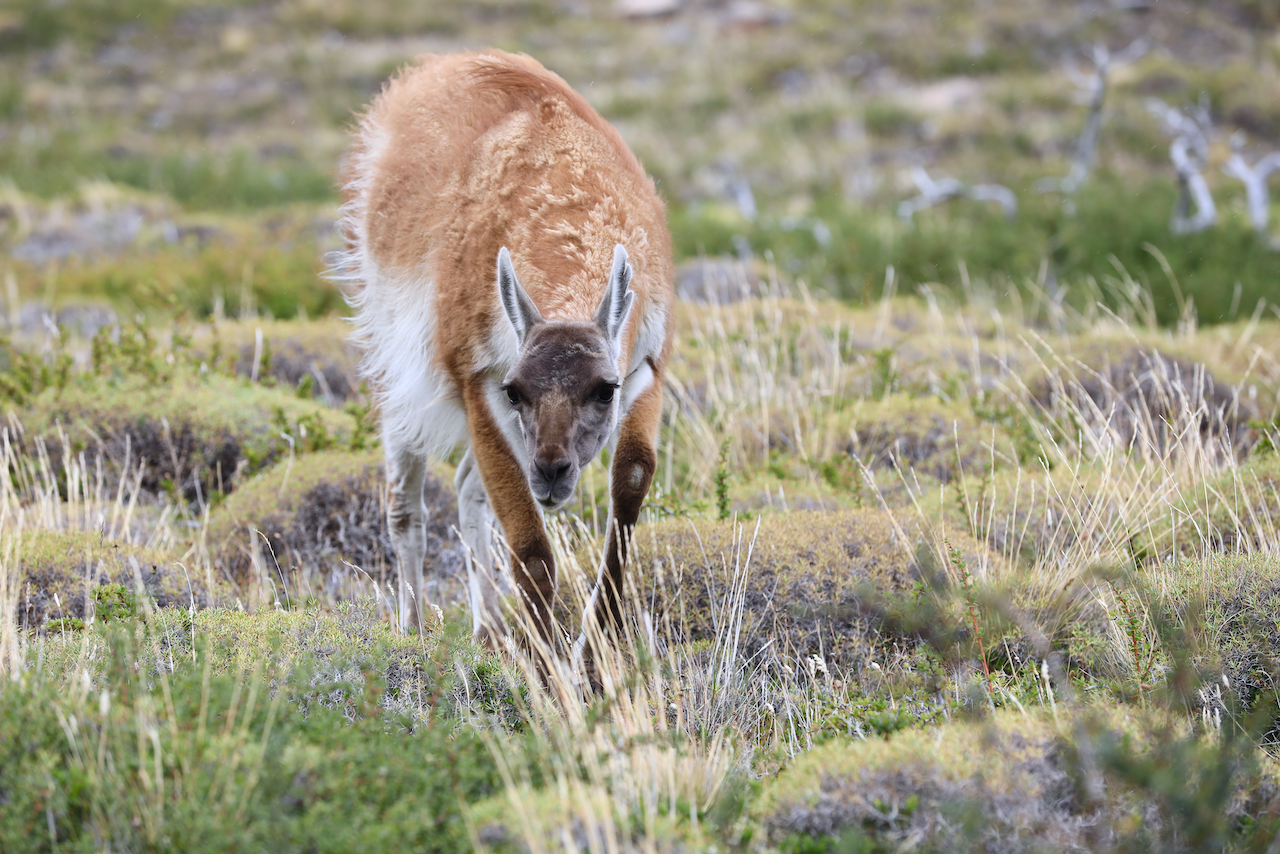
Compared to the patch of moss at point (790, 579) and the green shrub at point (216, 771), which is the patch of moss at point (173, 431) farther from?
the green shrub at point (216, 771)

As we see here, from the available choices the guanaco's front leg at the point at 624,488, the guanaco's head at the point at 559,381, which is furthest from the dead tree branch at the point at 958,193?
the guanaco's head at the point at 559,381

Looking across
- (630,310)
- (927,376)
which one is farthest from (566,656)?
(927,376)

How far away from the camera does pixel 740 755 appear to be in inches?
135

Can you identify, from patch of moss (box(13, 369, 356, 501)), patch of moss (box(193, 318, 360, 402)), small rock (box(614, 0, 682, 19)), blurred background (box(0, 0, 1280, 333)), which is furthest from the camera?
small rock (box(614, 0, 682, 19))

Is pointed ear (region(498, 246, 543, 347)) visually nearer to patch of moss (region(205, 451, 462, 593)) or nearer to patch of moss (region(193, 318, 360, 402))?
patch of moss (region(205, 451, 462, 593))

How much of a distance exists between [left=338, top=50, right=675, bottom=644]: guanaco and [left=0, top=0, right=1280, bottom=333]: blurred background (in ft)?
4.57

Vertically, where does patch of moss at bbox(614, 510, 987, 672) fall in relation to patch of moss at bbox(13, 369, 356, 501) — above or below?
below

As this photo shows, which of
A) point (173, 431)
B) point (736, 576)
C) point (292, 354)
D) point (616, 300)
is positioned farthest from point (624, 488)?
point (292, 354)

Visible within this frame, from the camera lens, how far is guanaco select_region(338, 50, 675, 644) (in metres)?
3.51

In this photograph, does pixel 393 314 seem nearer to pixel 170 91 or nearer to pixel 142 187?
pixel 142 187

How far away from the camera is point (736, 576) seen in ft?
13.1

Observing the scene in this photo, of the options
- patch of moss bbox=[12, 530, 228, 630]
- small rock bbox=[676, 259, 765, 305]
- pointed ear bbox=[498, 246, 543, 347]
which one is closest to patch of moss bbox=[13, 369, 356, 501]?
patch of moss bbox=[12, 530, 228, 630]

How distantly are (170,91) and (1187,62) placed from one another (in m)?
28.9

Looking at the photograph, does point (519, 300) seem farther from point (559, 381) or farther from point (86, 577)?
point (86, 577)
